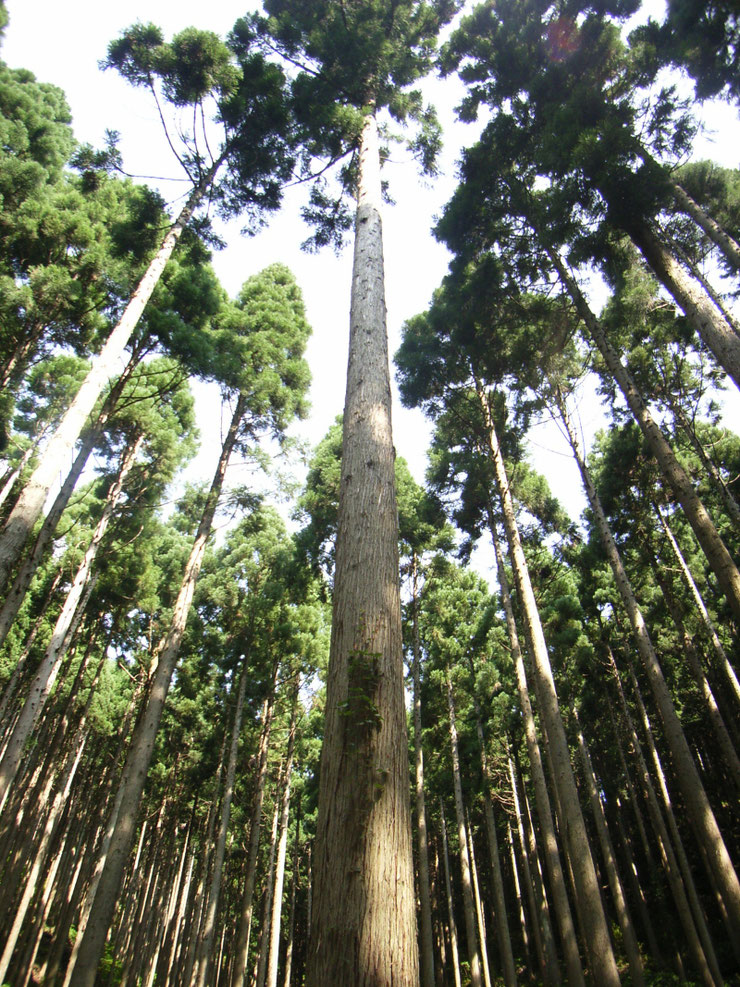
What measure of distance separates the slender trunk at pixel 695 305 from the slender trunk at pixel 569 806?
416 centimetres

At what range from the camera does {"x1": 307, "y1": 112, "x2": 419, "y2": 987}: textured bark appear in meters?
1.75

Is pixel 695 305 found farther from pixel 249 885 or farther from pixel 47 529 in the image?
pixel 249 885

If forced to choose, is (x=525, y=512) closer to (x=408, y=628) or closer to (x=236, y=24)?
(x=408, y=628)

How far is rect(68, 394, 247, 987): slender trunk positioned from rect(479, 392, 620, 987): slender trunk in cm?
592

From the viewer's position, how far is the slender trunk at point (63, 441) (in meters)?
4.90

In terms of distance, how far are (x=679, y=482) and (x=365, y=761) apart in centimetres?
602

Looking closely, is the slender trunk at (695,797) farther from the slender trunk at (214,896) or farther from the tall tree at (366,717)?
the slender trunk at (214,896)

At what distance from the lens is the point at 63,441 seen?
555cm

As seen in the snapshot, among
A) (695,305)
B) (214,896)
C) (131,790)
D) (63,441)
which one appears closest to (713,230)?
(695,305)

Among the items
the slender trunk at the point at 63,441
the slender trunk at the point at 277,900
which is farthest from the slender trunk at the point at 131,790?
the slender trunk at the point at 277,900

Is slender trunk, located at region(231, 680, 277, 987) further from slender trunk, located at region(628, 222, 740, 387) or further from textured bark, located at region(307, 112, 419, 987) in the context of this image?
slender trunk, located at region(628, 222, 740, 387)

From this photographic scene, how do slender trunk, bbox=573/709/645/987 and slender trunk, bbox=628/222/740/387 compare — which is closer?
slender trunk, bbox=628/222/740/387

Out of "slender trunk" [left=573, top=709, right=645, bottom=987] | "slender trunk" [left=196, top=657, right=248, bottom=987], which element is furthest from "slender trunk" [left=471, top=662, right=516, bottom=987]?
"slender trunk" [left=196, top=657, right=248, bottom=987]

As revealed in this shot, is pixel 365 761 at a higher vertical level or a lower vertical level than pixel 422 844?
lower
